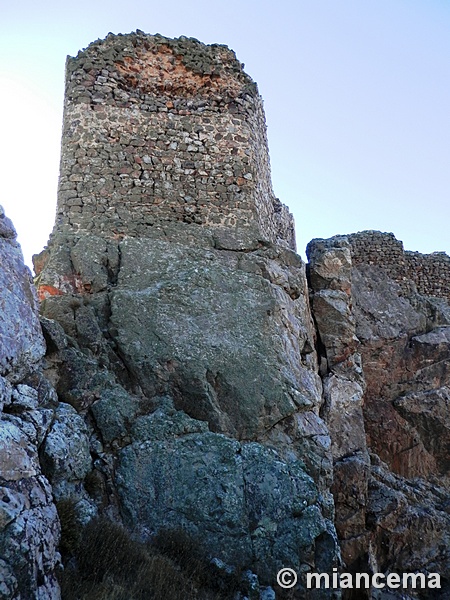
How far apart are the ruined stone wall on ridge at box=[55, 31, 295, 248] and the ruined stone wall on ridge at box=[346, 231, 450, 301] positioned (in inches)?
232

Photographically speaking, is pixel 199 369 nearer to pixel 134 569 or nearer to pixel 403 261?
pixel 134 569

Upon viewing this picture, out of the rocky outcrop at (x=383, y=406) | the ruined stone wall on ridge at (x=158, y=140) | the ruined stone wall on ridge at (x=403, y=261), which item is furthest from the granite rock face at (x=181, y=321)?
the ruined stone wall on ridge at (x=403, y=261)

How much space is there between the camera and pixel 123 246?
29.0 ft

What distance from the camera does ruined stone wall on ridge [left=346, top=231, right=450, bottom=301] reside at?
50.9ft

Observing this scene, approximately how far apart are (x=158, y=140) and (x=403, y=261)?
879 cm

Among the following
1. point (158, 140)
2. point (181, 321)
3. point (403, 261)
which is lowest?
point (181, 321)

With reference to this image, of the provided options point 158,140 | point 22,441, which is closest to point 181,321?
point 22,441

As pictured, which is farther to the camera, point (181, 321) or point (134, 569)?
point (181, 321)

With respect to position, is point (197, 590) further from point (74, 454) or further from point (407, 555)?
point (407, 555)

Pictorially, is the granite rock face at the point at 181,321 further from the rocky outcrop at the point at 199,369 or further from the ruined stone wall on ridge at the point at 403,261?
the ruined stone wall on ridge at the point at 403,261

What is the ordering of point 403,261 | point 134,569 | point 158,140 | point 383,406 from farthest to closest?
1. point 403,261
2. point 383,406
3. point 158,140
4. point 134,569

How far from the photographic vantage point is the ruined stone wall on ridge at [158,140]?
30.7ft

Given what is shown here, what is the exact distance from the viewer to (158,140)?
9.88m

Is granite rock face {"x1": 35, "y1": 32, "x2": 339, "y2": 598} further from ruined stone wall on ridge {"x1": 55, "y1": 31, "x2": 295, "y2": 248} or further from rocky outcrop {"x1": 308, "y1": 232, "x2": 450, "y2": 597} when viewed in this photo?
rocky outcrop {"x1": 308, "y1": 232, "x2": 450, "y2": 597}
